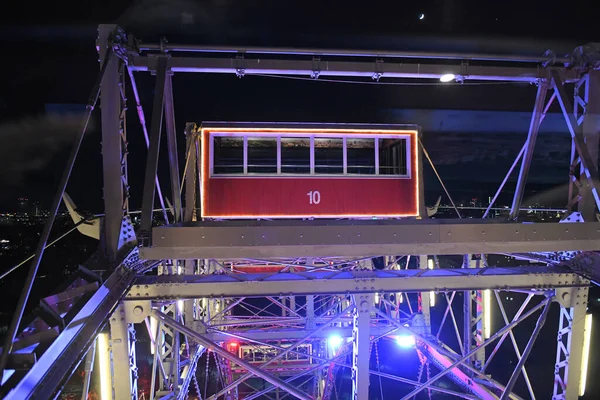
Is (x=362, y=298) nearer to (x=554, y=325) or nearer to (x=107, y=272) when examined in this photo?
(x=107, y=272)

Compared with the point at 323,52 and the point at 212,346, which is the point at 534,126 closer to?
the point at 323,52

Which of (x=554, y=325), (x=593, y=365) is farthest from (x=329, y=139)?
(x=554, y=325)

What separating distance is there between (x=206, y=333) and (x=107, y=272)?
5656 mm

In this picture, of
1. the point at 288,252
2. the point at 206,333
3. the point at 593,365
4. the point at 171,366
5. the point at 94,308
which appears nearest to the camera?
the point at 94,308

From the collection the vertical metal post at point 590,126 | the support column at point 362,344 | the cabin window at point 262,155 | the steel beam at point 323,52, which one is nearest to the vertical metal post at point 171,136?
the steel beam at point 323,52

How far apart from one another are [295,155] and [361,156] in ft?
7.05

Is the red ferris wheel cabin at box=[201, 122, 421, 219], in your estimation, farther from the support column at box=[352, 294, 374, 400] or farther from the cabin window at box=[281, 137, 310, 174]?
the support column at box=[352, 294, 374, 400]

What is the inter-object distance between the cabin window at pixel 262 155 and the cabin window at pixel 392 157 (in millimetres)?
3360

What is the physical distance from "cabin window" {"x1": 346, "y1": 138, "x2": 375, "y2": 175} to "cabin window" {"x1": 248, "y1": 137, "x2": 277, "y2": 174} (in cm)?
235

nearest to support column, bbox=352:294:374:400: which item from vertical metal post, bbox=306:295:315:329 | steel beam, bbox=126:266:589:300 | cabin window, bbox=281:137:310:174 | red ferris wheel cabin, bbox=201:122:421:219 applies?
steel beam, bbox=126:266:589:300

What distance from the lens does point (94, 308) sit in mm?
3406

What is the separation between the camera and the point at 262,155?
34.9 ft

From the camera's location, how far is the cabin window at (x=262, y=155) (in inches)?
405

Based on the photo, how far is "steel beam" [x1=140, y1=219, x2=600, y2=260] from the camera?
14.9 feet
